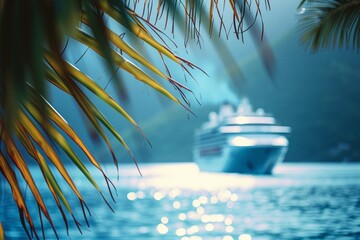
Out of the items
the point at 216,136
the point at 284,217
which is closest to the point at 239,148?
the point at 216,136

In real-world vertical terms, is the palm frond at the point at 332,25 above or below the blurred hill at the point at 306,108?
below

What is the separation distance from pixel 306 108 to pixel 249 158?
115 m

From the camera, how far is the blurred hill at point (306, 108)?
481 ft

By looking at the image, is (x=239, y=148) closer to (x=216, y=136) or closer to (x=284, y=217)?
(x=216, y=136)

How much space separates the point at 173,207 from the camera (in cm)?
2780

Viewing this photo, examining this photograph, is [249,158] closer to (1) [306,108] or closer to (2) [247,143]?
(2) [247,143]

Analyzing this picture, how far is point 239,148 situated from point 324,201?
1917cm

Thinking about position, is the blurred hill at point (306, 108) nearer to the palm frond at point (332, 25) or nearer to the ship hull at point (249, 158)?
the ship hull at point (249, 158)

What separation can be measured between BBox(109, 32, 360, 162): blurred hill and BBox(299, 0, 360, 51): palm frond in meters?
140

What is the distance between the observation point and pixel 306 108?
16038cm

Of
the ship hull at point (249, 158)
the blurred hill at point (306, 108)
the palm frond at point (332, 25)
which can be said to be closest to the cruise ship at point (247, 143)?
the ship hull at point (249, 158)

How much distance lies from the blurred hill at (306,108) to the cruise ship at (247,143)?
298 feet

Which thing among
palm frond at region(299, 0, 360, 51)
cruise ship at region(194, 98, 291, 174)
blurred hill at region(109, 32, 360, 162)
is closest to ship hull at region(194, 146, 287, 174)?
cruise ship at region(194, 98, 291, 174)

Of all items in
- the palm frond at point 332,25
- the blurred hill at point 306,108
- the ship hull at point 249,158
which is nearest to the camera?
the palm frond at point 332,25
